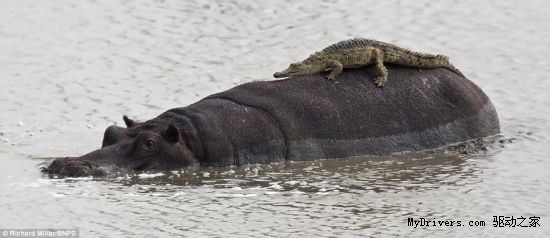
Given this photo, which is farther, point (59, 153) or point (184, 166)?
point (59, 153)

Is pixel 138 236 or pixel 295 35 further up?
pixel 295 35

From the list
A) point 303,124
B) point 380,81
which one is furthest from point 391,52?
point 303,124

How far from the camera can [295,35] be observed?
19.0 m

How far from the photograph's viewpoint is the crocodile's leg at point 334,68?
500 inches

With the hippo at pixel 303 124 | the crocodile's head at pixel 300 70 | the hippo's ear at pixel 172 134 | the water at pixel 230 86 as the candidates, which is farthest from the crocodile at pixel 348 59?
the hippo's ear at pixel 172 134

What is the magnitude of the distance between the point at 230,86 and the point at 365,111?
4130 millimetres

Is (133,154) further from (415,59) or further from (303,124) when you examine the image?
(415,59)

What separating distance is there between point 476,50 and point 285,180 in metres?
7.86

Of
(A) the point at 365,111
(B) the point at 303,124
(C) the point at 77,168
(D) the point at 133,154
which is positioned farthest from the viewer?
(A) the point at 365,111

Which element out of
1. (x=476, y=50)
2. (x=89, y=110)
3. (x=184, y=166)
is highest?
(x=476, y=50)

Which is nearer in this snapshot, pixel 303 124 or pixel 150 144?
pixel 150 144

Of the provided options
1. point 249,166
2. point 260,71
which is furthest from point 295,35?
point 249,166

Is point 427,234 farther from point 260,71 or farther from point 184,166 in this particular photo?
point 260,71

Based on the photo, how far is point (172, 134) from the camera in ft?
37.6
